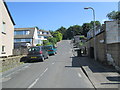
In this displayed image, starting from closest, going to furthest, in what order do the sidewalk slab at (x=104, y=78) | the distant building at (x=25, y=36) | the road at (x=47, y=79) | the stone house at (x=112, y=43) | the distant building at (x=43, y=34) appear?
the sidewalk slab at (x=104, y=78) < the road at (x=47, y=79) < the stone house at (x=112, y=43) < the distant building at (x=25, y=36) < the distant building at (x=43, y=34)

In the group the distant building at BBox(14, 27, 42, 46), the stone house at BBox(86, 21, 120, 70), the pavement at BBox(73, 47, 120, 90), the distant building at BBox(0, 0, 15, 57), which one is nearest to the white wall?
the stone house at BBox(86, 21, 120, 70)

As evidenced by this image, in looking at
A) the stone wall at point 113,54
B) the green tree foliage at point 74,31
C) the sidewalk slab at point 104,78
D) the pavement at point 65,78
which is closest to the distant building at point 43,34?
the green tree foliage at point 74,31

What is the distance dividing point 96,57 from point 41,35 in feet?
227

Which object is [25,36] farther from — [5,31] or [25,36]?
[5,31]

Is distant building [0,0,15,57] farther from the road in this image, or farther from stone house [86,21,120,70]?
stone house [86,21,120,70]

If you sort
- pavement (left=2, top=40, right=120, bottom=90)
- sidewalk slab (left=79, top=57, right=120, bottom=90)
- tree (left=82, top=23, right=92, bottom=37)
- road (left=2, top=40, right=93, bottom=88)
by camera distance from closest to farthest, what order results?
sidewalk slab (left=79, top=57, right=120, bottom=90), pavement (left=2, top=40, right=120, bottom=90), road (left=2, top=40, right=93, bottom=88), tree (left=82, top=23, right=92, bottom=37)

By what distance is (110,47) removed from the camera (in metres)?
14.4

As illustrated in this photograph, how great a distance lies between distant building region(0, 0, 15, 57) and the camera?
66.9ft

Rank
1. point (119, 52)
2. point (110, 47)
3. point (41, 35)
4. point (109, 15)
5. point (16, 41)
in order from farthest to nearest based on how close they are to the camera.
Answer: point (41, 35) < point (16, 41) < point (109, 15) < point (110, 47) < point (119, 52)

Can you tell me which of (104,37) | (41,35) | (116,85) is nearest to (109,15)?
(104,37)

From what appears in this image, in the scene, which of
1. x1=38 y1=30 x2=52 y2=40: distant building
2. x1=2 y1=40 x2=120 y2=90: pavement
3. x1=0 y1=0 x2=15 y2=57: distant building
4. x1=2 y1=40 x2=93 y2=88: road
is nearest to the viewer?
x1=2 y1=40 x2=120 y2=90: pavement

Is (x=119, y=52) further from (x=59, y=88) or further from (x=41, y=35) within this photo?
(x=41, y=35)

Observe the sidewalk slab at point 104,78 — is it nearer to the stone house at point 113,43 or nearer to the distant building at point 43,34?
the stone house at point 113,43

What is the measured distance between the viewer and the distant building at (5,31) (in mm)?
20383
